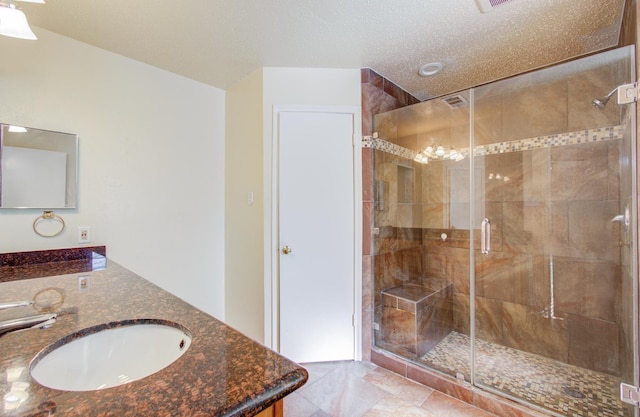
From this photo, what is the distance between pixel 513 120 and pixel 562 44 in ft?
1.78

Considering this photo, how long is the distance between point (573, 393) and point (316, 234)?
1933mm

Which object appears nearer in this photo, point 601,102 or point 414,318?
point 601,102

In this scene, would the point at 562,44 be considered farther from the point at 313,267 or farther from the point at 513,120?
the point at 313,267

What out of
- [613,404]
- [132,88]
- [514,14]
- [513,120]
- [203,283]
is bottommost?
[613,404]

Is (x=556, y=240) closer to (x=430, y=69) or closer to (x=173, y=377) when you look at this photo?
(x=430, y=69)

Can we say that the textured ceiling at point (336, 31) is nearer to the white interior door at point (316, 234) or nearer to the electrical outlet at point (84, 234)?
the white interior door at point (316, 234)

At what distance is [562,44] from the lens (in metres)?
1.93

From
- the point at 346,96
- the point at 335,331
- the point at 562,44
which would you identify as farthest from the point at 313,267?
the point at 562,44

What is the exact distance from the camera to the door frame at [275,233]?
222 cm

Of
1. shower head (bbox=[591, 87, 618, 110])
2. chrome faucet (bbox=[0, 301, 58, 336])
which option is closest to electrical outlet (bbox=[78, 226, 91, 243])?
chrome faucet (bbox=[0, 301, 58, 336])

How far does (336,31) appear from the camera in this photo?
5.88 ft

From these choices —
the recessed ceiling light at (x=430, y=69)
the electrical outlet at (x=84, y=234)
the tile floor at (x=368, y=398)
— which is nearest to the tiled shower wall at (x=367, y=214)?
the tile floor at (x=368, y=398)

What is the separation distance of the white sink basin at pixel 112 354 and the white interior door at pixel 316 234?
141cm

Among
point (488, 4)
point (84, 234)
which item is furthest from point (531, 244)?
point (84, 234)
